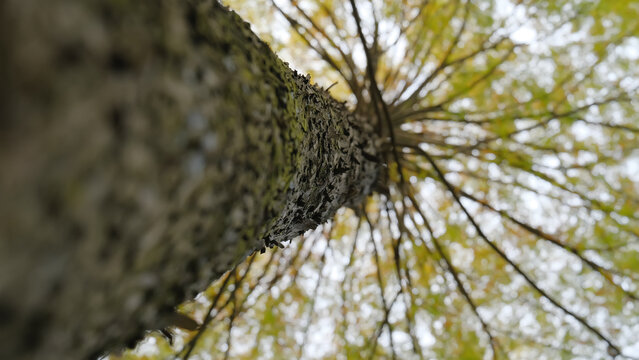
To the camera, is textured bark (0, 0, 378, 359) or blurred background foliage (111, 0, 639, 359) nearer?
textured bark (0, 0, 378, 359)

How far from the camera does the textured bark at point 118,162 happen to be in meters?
0.32

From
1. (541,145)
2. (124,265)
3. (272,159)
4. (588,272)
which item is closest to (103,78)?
(124,265)

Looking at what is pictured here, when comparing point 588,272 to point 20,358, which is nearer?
point 20,358

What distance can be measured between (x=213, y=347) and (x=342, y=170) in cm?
149

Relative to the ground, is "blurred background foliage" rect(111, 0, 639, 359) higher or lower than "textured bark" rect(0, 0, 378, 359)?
higher

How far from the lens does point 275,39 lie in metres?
2.48

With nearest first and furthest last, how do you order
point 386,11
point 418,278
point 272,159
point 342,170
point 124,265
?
point 124,265 → point 272,159 → point 342,170 → point 386,11 → point 418,278

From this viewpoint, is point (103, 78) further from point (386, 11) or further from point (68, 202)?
point (386, 11)

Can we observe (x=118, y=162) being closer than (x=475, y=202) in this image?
Yes

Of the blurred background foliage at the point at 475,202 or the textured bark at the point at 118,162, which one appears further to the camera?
the blurred background foliage at the point at 475,202

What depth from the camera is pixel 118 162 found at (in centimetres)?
39

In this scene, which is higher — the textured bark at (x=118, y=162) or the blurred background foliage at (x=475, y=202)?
the blurred background foliage at (x=475, y=202)

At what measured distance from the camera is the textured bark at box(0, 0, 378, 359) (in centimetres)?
32

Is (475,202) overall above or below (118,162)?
above
